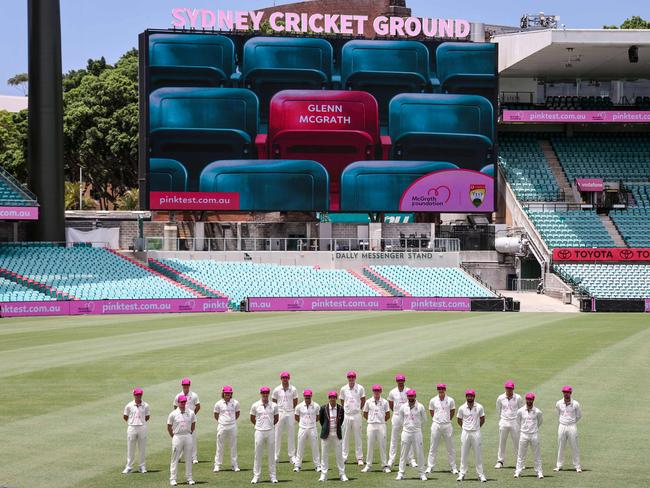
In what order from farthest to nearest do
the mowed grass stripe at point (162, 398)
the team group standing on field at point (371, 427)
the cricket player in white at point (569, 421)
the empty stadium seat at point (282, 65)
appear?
the empty stadium seat at point (282, 65) → the mowed grass stripe at point (162, 398) → the cricket player in white at point (569, 421) → the team group standing on field at point (371, 427)

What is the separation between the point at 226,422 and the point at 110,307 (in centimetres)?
3495

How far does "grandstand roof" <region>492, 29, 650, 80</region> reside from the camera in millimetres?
67312

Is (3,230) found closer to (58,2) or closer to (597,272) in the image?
(58,2)

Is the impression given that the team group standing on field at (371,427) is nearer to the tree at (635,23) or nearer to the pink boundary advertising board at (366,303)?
the pink boundary advertising board at (366,303)

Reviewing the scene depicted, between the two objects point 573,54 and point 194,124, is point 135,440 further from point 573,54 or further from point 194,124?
point 573,54

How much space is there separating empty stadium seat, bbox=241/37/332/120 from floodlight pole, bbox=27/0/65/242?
10843 mm

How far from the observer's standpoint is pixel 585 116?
7256 cm

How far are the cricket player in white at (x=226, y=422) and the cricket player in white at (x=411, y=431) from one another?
3074 mm

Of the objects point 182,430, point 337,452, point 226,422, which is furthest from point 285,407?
point 182,430

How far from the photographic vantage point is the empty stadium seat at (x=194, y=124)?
61656 mm

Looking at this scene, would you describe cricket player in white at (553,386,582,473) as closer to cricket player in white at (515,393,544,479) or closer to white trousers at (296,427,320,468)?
cricket player in white at (515,393,544,479)

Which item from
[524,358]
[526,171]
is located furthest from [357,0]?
[524,358]

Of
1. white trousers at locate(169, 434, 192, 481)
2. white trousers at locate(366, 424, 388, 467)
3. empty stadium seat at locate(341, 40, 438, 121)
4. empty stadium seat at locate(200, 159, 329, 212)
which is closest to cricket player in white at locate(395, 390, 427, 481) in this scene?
white trousers at locate(366, 424, 388, 467)

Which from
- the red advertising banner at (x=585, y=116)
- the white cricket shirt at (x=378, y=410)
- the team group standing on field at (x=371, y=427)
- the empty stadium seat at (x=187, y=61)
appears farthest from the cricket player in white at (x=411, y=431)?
the red advertising banner at (x=585, y=116)
